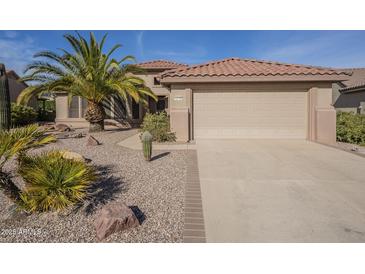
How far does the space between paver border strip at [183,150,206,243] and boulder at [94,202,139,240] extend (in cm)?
79

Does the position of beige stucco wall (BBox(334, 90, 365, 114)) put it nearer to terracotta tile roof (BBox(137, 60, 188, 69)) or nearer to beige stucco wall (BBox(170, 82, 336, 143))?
beige stucco wall (BBox(170, 82, 336, 143))

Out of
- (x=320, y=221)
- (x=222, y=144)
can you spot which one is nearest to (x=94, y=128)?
(x=222, y=144)

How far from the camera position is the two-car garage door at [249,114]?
11.0m

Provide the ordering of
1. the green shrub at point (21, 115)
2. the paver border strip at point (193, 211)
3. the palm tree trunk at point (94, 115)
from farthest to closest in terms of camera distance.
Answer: the green shrub at point (21, 115) < the palm tree trunk at point (94, 115) < the paver border strip at point (193, 211)

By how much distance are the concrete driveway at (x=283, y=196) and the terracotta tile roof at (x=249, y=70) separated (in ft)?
13.8

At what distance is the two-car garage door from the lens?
11.0 metres

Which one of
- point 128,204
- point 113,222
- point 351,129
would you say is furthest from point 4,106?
point 351,129

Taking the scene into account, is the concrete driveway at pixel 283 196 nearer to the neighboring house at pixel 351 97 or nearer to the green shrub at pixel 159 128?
the green shrub at pixel 159 128

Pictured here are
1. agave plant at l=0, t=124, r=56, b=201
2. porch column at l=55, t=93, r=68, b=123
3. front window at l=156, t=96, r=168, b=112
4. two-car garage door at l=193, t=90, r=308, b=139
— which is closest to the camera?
agave plant at l=0, t=124, r=56, b=201

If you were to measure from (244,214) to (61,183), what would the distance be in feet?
9.73

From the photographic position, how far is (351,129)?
34.9 feet

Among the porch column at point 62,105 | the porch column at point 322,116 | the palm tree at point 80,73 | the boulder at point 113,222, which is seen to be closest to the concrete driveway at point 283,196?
the boulder at point 113,222

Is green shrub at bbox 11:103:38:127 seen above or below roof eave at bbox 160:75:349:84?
below

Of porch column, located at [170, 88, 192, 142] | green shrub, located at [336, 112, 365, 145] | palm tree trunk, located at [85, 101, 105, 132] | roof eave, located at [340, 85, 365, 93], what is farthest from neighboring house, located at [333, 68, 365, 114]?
palm tree trunk, located at [85, 101, 105, 132]
